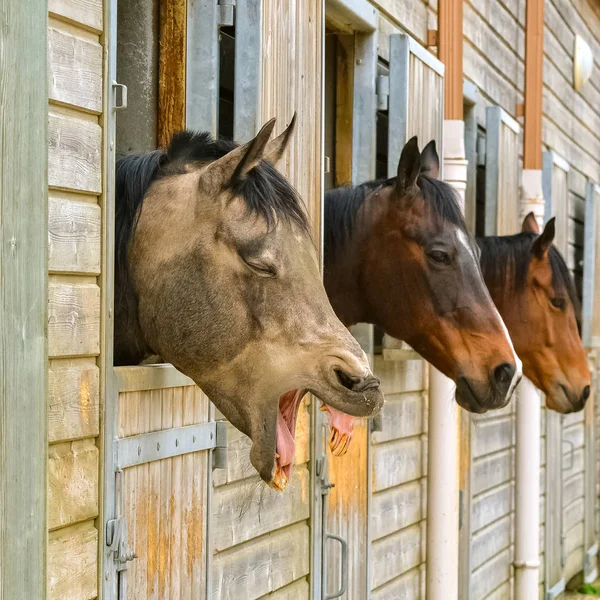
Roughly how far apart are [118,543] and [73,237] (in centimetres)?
71

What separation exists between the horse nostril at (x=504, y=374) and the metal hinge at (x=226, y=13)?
4.83 ft

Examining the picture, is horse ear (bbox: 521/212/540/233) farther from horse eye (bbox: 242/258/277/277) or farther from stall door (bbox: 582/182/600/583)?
horse eye (bbox: 242/258/277/277)

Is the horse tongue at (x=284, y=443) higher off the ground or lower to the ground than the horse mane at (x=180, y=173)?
lower

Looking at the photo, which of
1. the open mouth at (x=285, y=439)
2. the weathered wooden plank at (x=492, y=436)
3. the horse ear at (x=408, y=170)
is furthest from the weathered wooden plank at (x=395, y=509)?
the open mouth at (x=285, y=439)

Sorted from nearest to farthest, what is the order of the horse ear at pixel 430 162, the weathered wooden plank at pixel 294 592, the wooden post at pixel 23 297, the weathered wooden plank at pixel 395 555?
the wooden post at pixel 23 297
the weathered wooden plank at pixel 294 592
the horse ear at pixel 430 162
the weathered wooden plank at pixel 395 555

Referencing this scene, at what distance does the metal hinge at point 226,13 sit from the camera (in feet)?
10.7

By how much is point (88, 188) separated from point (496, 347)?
182 cm

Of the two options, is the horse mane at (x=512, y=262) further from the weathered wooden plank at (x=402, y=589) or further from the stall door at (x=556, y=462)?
the stall door at (x=556, y=462)

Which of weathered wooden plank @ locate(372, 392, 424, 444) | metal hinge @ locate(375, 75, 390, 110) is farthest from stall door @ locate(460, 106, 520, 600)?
metal hinge @ locate(375, 75, 390, 110)

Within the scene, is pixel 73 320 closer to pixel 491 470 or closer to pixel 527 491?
pixel 491 470

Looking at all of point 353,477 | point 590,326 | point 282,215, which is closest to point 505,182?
point 590,326

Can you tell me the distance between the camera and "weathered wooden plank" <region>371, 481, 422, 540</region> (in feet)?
16.8

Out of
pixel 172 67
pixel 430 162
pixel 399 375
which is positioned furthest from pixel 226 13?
pixel 399 375

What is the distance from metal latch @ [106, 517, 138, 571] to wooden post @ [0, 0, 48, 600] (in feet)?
1.72
